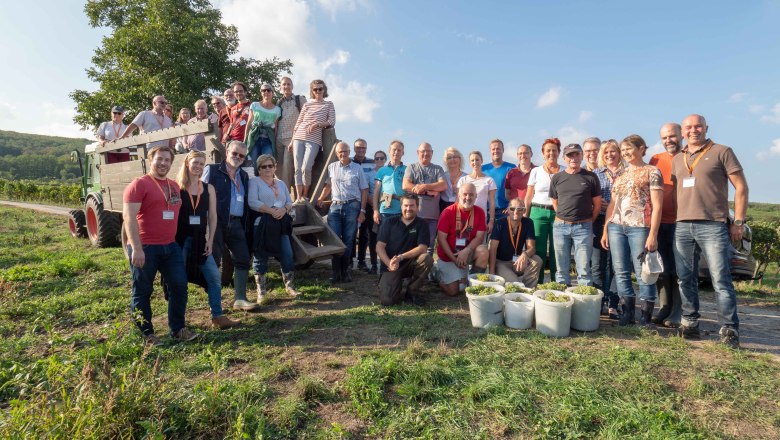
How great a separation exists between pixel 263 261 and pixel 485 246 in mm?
2952

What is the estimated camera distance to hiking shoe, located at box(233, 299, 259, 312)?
15.8 feet

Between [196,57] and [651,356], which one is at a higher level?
[196,57]

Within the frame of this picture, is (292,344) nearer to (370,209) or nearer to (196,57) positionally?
(370,209)

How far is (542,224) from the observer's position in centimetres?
530

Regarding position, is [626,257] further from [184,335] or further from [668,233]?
[184,335]

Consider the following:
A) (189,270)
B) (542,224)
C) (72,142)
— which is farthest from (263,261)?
(72,142)

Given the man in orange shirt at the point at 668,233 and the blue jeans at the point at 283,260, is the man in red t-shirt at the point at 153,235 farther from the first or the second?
the man in orange shirt at the point at 668,233

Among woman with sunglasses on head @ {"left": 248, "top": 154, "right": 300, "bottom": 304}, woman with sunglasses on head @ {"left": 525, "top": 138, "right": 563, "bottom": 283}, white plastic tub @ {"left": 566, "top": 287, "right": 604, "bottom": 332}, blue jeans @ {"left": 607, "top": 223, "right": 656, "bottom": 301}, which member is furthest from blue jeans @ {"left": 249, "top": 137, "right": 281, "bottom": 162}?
blue jeans @ {"left": 607, "top": 223, "right": 656, "bottom": 301}

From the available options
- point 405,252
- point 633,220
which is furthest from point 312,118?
point 633,220

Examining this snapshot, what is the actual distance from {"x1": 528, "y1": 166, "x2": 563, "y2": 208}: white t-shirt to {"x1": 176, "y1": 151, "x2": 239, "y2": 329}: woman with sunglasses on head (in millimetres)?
3900

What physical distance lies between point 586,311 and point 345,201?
3.52 meters

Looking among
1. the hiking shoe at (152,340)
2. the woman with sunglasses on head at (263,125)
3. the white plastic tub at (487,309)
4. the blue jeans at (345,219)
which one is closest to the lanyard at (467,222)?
the white plastic tub at (487,309)

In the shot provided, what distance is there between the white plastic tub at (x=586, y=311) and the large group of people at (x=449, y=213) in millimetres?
450

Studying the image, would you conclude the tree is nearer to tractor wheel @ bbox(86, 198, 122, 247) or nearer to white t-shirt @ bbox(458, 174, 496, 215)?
tractor wheel @ bbox(86, 198, 122, 247)
